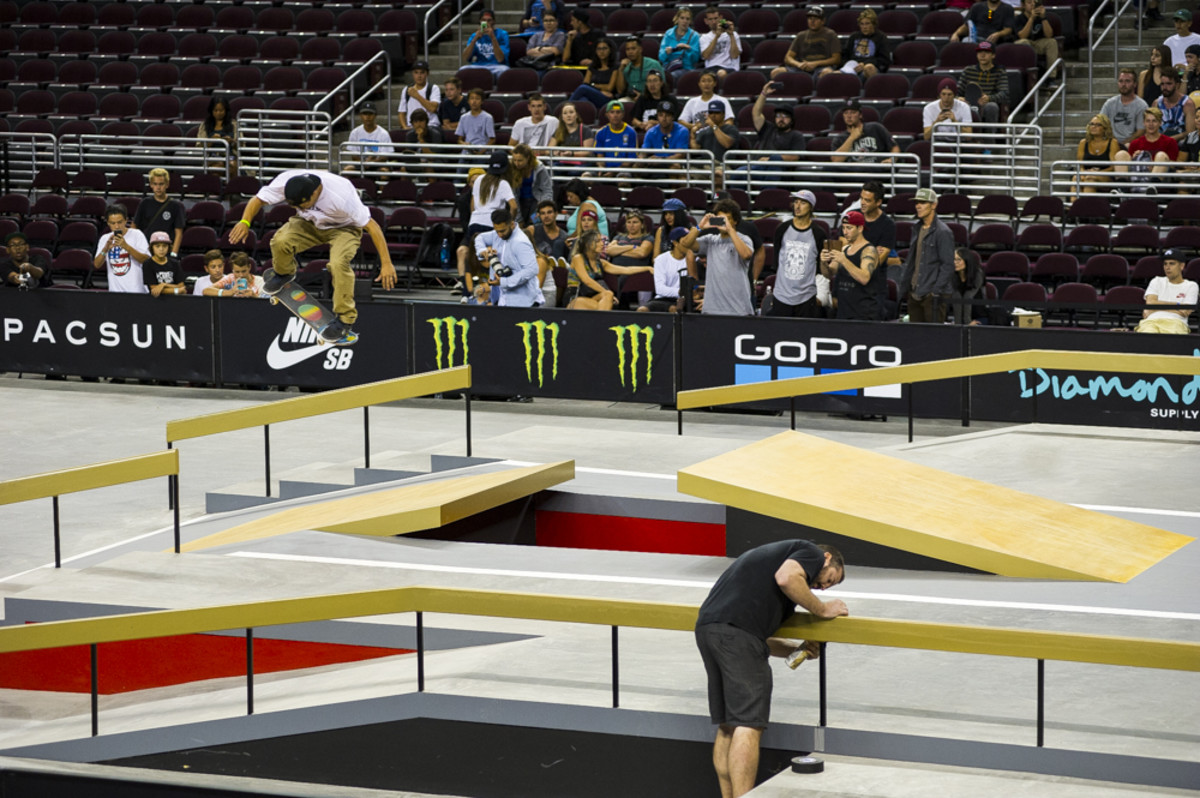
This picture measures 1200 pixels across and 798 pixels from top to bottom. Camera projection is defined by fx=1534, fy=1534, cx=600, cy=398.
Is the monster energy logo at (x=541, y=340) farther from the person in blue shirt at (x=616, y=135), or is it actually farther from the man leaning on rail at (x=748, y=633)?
the man leaning on rail at (x=748, y=633)

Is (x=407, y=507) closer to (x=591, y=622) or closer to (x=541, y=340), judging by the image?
(x=591, y=622)

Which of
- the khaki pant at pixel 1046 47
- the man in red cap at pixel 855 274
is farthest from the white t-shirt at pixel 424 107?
the man in red cap at pixel 855 274

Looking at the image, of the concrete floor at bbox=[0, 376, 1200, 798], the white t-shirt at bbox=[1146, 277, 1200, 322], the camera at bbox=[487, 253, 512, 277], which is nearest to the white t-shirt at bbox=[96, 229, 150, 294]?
the concrete floor at bbox=[0, 376, 1200, 798]

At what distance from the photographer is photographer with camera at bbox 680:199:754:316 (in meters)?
15.0

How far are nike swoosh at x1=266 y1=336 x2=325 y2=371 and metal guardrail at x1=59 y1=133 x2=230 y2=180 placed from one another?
17.0 ft

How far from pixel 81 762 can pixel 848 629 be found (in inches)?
160

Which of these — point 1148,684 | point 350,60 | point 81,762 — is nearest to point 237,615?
point 81,762

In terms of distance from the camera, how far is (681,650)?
8289mm

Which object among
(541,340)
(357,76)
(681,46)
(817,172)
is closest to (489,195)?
(541,340)

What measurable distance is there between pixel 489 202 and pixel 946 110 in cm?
574

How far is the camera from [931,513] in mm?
9711

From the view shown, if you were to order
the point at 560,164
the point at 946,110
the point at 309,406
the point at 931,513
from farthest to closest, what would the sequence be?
the point at 560,164 → the point at 946,110 → the point at 309,406 → the point at 931,513

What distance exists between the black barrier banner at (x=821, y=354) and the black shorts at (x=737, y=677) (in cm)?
830

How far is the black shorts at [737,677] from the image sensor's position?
675 cm
